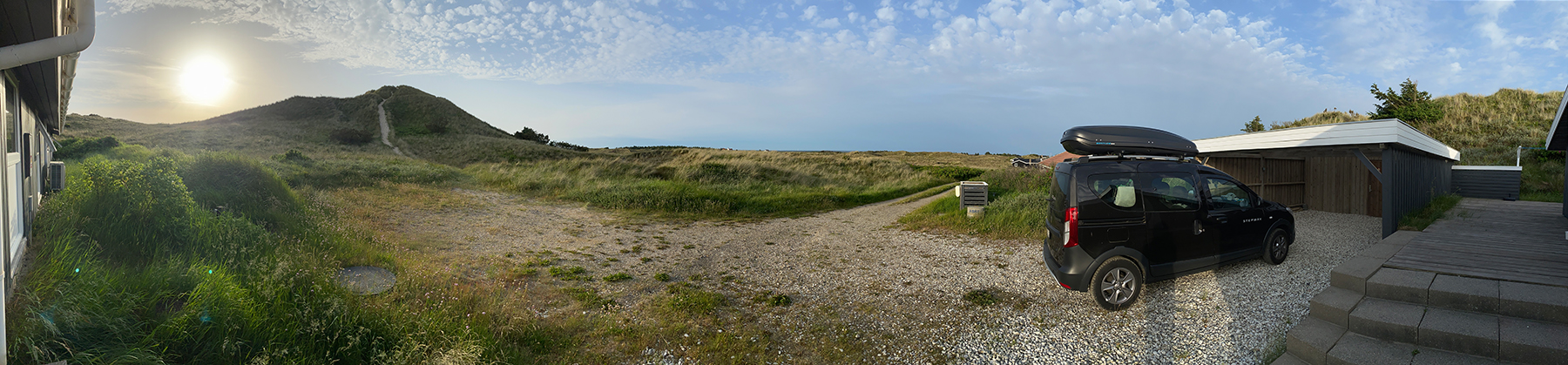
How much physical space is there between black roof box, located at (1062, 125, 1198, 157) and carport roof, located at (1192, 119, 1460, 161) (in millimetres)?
2878

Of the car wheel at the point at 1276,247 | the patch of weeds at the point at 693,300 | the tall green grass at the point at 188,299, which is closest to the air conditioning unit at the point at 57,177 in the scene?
the tall green grass at the point at 188,299

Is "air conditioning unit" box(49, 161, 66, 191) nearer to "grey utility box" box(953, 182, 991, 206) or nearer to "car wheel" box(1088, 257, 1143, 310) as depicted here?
"car wheel" box(1088, 257, 1143, 310)

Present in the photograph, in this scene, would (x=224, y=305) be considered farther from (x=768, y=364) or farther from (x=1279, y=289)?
(x=1279, y=289)

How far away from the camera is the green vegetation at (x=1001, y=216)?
32.1 feet

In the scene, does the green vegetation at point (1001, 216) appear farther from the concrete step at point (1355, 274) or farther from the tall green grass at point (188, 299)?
the tall green grass at point (188, 299)

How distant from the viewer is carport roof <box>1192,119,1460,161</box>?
8094 millimetres

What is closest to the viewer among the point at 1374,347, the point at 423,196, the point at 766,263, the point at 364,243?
the point at 1374,347

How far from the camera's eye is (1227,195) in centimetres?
619

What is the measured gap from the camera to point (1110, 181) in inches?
211

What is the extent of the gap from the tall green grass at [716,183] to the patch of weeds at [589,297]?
7.24 metres

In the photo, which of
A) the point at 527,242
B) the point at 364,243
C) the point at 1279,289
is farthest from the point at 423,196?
the point at 1279,289

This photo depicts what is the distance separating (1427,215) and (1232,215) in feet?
21.5

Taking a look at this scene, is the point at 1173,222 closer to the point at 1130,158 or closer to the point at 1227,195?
the point at 1130,158

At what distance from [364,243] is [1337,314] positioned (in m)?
9.92
